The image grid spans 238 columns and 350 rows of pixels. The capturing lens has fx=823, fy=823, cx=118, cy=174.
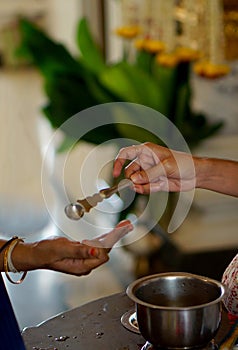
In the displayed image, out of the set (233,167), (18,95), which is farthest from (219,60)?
(18,95)

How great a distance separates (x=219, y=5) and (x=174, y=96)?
625mm

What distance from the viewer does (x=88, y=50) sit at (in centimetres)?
409

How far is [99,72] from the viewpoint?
405cm

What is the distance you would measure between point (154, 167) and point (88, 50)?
230cm

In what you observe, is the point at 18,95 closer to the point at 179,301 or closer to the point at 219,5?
the point at 219,5

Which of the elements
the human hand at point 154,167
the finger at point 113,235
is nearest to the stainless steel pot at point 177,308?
the finger at point 113,235

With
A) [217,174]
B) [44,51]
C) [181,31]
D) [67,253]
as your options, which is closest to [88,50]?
[44,51]

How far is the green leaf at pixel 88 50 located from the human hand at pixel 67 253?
229 cm

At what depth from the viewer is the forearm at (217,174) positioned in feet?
6.41

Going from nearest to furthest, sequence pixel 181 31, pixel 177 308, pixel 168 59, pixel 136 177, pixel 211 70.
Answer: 1. pixel 177 308
2. pixel 136 177
3. pixel 211 70
4. pixel 168 59
5. pixel 181 31

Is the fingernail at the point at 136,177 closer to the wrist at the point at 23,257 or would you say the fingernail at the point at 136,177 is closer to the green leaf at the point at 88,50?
the wrist at the point at 23,257

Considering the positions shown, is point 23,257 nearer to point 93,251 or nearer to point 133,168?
point 93,251

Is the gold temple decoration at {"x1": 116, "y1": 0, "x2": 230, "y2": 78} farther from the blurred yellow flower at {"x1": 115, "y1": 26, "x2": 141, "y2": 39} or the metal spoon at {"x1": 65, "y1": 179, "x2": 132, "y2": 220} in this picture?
the metal spoon at {"x1": 65, "y1": 179, "x2": 132, "y2": 220}

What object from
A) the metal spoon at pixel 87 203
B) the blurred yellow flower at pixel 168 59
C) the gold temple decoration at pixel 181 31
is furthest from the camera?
the blurred yellow flower at pixel 168 59
